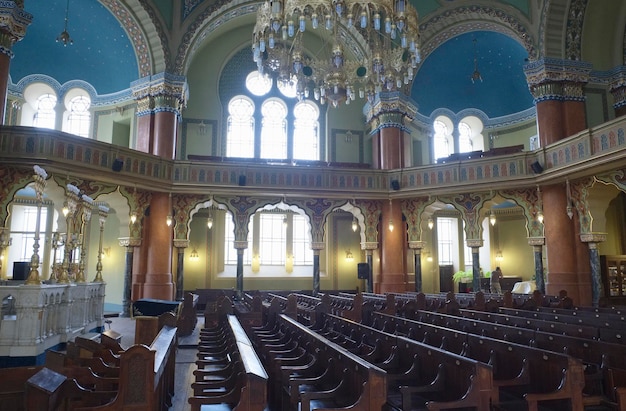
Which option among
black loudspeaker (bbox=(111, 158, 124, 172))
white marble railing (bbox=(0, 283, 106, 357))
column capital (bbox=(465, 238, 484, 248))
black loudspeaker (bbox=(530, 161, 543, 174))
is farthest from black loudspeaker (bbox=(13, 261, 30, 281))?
black loudspeaker (bbox=(530, 161, 543, 174))

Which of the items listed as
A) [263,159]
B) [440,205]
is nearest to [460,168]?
[440,205]

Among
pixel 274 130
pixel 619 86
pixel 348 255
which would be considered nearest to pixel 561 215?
pixel 619 86

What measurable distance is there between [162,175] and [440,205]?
10785 millimetres

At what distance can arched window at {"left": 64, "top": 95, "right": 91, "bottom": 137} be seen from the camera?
2166 cm

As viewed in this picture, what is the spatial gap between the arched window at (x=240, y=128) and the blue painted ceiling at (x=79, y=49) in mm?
4702

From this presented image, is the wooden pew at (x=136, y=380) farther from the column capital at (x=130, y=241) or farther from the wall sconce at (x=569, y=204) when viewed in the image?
the wall sconce at (x=569, y=204)

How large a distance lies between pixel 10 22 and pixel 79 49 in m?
6.31

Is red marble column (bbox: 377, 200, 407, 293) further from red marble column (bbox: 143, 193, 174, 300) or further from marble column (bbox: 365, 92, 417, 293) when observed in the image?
red marble column (bbox: 143, 193, 174, 300)

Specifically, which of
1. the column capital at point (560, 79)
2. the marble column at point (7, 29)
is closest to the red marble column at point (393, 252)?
the column capital at point (560, 79)

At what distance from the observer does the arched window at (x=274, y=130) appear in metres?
23.4

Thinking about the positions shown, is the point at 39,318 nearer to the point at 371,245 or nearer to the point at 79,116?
the point at 371,245

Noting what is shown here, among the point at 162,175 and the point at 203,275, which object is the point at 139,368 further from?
the point at 203,275

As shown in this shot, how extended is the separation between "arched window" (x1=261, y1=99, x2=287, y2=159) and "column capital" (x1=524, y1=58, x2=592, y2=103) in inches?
442

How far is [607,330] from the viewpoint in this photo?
6730mm
